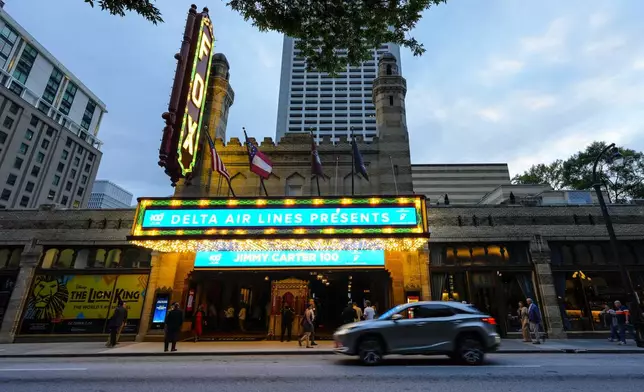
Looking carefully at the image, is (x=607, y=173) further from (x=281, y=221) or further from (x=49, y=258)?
(x=49, y=258)

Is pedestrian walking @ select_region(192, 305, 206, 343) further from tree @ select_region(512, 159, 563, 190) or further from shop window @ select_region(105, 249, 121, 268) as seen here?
tree @ select_region(512, 159, 563, 190)

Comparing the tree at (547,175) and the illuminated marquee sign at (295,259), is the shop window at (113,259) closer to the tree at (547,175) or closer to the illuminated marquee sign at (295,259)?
the illuminated marquee sign at (295,259)

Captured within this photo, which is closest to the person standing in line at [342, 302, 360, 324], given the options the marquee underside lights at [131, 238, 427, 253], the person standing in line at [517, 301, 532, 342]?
the marquee underside lights at [131, 238, 427, 253]

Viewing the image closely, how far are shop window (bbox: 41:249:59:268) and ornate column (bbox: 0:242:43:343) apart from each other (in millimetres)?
289

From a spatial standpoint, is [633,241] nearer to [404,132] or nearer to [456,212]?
[456,212]

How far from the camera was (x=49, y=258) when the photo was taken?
711 inches

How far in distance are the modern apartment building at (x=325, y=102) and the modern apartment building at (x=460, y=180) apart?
174ft

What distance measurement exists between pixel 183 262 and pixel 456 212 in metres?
14.9

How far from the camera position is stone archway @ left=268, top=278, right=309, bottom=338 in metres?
18.0

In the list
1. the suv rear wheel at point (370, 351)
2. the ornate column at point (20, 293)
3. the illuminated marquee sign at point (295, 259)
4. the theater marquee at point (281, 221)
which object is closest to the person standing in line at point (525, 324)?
the theater marquee at point (281, 221)

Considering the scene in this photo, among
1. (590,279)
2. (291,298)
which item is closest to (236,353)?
(291,298)

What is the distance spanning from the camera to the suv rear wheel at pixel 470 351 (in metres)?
8.92

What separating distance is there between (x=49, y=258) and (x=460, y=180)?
52097 mm

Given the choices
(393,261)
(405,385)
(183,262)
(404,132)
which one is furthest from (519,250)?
(183,262)
